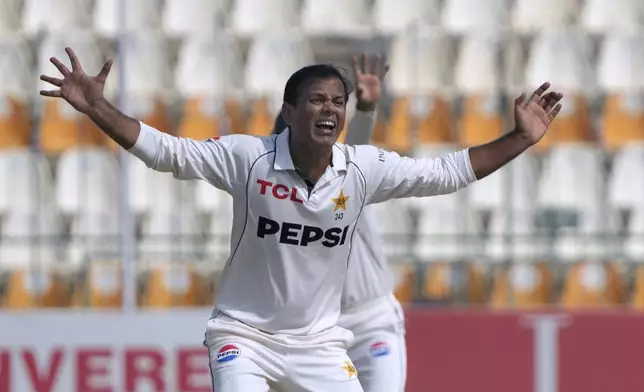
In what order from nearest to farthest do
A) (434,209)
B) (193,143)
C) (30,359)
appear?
(193,143)
(30,359)
(434,209)

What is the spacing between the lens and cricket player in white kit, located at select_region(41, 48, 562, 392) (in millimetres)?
4520

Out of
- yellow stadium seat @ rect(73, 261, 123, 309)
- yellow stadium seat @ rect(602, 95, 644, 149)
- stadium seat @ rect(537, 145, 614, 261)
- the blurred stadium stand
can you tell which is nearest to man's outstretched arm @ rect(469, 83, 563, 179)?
the blurred stadium stand

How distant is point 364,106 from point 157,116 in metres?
3.88

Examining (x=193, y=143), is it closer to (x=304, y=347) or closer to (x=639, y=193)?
(x=304, y=347)

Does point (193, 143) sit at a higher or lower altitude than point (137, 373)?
higher

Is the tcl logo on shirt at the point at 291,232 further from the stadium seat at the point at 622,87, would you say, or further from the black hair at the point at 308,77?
the stadium seat at the point at 622,87

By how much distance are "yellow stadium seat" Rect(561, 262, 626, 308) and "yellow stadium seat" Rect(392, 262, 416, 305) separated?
1148 millimetres

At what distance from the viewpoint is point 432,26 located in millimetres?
10148

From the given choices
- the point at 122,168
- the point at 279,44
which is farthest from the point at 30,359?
the point at 279,44

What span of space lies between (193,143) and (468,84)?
18.8 ft

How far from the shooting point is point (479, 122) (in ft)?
31.4

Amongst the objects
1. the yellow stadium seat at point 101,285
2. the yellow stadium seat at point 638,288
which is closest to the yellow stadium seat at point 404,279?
the yellow stadium seat at point 638,288

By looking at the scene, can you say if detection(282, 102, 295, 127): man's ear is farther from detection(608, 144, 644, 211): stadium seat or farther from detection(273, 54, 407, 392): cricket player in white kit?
detection(608, 144, 644, 211): stadium seat

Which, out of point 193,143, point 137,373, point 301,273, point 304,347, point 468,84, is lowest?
point 137,373
